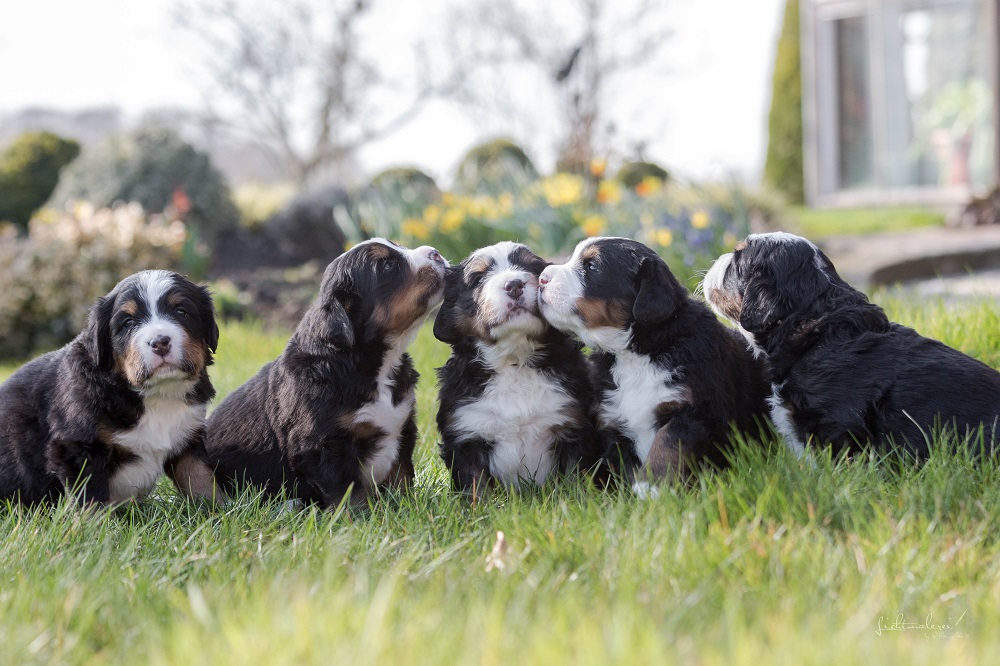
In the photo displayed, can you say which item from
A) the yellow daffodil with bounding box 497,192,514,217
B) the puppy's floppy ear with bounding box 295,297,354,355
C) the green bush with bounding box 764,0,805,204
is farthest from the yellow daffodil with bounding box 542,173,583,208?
the green bush with bounding box 764,0,805,204

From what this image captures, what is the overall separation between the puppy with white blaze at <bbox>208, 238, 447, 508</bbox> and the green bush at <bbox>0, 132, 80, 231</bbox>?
1361 cm

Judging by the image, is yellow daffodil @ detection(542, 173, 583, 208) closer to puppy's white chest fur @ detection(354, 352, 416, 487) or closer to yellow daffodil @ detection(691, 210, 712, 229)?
yellow daffodil @ detection(691, 210, 712, 229)

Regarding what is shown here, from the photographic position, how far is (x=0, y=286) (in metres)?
9.40

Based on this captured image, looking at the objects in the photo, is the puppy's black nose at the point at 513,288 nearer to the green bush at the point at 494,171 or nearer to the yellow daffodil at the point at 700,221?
→ the yellow daffodil at the point at 700,221

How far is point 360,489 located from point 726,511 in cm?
136

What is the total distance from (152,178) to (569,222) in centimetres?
795

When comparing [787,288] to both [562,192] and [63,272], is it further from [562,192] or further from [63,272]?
[63,272]

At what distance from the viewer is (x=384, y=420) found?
3.37 m

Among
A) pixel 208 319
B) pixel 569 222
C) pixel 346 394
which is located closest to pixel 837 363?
pixel 346 394

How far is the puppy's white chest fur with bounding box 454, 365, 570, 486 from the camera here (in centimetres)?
334

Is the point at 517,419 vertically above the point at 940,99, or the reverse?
the point at 940,99

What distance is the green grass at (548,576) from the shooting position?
5.94ft

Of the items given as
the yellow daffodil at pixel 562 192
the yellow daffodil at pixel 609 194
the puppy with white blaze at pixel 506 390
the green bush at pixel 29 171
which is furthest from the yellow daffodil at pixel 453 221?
the green bush at pixel 29 171

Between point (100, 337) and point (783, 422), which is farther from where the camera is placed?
point (783, 422)
